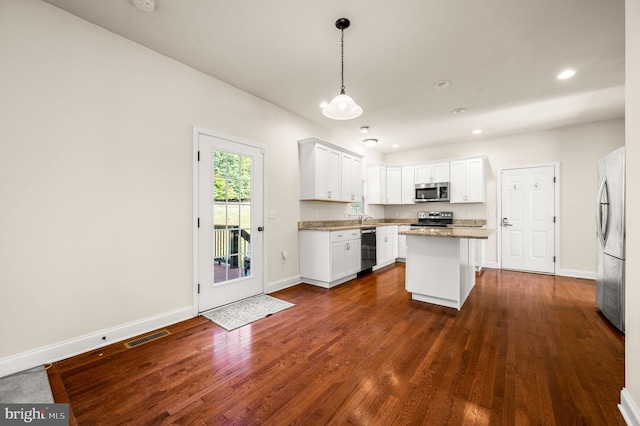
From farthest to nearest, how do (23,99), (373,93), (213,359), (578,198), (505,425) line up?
(578,198)
(373,93)
(213,359)
(23,99)
(505,425)

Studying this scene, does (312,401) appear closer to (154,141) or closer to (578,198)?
(154,141)

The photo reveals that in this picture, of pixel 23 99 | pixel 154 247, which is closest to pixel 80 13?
pixel 23 99

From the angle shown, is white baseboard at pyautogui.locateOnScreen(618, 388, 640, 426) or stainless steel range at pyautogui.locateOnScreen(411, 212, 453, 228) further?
stainless steel range at pyautogui.locateOnScreen(411, 212, 453, 228)

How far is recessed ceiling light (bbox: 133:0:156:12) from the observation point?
2.02 metres

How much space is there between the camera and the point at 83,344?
86.6 inches

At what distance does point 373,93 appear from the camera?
3598mm

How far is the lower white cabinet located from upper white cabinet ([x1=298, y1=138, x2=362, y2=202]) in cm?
65

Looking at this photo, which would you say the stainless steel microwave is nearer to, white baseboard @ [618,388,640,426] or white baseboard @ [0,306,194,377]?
white baseboard @ [618,388,640,426]

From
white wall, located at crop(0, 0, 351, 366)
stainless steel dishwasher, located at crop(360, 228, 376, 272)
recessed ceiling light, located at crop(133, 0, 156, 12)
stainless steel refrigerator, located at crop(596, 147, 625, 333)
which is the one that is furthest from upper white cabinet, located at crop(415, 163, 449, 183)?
recessed ceiling light, located at crop(133, 0, 156, 12)

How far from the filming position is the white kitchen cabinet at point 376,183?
6198mm

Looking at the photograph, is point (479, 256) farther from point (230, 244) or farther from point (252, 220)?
point (230, 244)

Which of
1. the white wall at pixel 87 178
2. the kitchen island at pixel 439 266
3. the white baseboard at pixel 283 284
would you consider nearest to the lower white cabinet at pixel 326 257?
the white baseboard at pixel 283 284

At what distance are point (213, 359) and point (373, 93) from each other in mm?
3541

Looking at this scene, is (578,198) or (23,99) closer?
(23,99)
